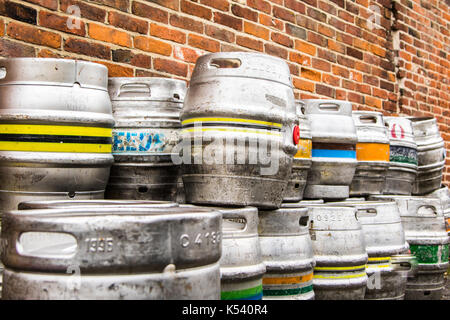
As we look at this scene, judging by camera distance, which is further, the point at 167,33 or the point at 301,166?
the point at 167,33

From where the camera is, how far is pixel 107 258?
3.19ft

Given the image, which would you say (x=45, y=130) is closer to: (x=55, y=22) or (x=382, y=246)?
(x=55, y=22)

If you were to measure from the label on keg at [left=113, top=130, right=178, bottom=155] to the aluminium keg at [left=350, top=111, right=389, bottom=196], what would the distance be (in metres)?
1.23

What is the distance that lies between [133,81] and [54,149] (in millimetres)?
468

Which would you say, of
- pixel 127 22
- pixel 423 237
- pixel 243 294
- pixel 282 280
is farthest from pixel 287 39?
pixel 243 294

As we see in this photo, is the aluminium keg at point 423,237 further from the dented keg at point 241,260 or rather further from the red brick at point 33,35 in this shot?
Answer: the red brick at point 33,35

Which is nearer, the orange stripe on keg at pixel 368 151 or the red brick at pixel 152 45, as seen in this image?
the red brick at pixel 152 45

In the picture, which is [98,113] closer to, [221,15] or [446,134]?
[221,15]

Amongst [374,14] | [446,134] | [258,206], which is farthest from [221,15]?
[446,134]

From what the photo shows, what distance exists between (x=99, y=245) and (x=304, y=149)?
1.35m

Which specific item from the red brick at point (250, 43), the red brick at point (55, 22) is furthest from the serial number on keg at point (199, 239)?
the red brick at point (250, 43)

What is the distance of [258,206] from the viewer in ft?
A: 5.83

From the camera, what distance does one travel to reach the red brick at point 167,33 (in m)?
2.54

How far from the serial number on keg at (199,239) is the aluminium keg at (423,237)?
1778 millimetres
